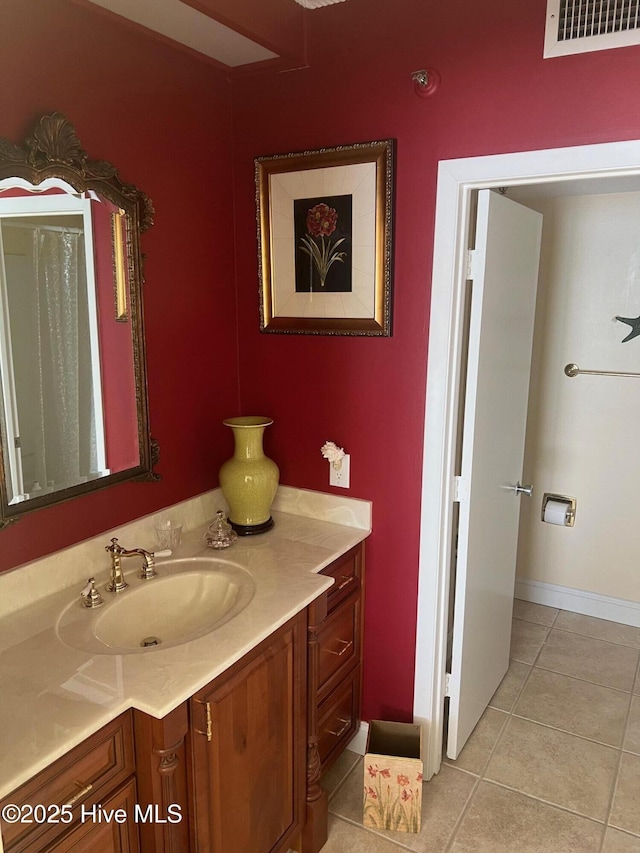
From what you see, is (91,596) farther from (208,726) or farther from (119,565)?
(208,726)

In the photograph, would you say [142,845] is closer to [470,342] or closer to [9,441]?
[9,441]

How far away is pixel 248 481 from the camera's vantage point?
2131 mm

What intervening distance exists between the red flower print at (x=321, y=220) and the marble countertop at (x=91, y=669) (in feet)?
3.49

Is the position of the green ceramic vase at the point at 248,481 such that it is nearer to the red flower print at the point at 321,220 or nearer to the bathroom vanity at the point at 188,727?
the bathroom vanity at the point at 188,727

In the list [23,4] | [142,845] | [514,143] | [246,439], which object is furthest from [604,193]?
[142,845]

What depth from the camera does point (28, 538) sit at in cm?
169

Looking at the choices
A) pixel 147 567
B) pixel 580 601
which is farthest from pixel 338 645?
pixel 580 601

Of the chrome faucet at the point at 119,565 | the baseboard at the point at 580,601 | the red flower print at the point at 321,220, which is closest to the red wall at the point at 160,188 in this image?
the chrome faucet at the point at 119,565

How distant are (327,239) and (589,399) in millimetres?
1795

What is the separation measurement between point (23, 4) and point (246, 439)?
1.29 meters

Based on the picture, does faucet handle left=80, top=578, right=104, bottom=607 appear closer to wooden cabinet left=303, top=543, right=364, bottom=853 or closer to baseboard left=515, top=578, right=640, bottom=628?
wooden cabinet left=303, top=543, right=364, bottom=853

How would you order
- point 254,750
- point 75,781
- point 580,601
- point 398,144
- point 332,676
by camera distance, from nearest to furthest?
point 75,781 < point 254,750 < point 398,144 < point 332,676 < point 580,601

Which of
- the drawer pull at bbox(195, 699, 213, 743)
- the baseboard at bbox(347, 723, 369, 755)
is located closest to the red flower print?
the drawer pull at bbox(195, 699, 213, 743)

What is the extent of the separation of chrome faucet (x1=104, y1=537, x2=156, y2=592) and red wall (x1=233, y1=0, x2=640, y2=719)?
70cm
